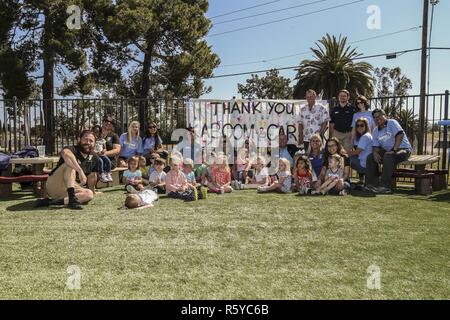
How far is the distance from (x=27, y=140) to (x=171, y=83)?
1487 centimetres

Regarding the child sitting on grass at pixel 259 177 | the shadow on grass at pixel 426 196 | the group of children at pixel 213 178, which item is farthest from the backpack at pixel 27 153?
the shadow on grass at pixel 426 196

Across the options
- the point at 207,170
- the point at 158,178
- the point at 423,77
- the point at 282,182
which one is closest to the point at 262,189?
the point at 282,182

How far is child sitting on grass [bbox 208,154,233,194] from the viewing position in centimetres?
829

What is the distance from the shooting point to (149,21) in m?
23.6

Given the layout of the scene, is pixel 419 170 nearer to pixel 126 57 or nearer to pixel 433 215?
pixel 433 215

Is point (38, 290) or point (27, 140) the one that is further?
point (27, 140)

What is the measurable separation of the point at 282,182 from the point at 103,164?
3766mm

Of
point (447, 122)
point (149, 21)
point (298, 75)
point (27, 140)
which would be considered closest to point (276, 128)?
point (447, 122)

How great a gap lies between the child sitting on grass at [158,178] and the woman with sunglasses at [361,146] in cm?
390

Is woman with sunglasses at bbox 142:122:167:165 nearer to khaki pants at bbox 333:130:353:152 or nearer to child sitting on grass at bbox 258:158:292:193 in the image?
child sitting on grass at bbox 258:158:292:193

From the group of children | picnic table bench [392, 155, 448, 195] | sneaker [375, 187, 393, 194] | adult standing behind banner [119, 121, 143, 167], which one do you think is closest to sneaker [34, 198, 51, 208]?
the group of children

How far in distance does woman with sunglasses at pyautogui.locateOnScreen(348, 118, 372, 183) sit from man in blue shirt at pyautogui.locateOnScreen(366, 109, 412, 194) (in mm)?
114

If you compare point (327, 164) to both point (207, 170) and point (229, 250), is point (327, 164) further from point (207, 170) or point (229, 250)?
point (229, 250)

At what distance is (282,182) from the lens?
830 cm
